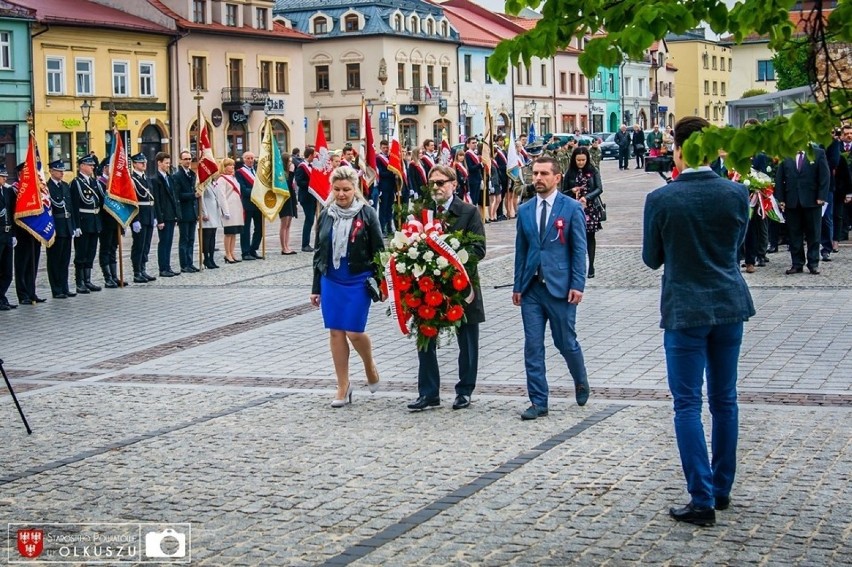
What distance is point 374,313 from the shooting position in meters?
17.0

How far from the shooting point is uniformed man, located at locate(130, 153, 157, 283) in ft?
72.0

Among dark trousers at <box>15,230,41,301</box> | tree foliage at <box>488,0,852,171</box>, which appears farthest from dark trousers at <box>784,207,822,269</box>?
tree foliage at <box>488,0,852,171</box>

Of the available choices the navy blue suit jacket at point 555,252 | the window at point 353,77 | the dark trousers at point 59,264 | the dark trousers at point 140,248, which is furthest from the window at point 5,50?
the navy blue suit jacket at point 555,252

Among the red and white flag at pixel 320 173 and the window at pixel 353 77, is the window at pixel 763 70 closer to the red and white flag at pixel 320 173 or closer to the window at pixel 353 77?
Result: the window at pixel 353 77

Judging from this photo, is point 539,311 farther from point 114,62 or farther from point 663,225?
point 114,62

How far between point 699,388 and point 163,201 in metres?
16.7

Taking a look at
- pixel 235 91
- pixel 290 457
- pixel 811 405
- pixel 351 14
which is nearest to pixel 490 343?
pixel 811 405

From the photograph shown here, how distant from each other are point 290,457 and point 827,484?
333 centimetres

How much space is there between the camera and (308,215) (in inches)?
1048

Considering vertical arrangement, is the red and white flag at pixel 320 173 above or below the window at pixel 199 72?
below

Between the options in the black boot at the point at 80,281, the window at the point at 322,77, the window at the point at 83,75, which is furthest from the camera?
the window at the point at 322,77

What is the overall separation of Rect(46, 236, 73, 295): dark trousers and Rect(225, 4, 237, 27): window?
49.2 metres

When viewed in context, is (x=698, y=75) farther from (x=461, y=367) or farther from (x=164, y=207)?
(x=461, y=367)

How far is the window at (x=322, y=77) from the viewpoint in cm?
8244
